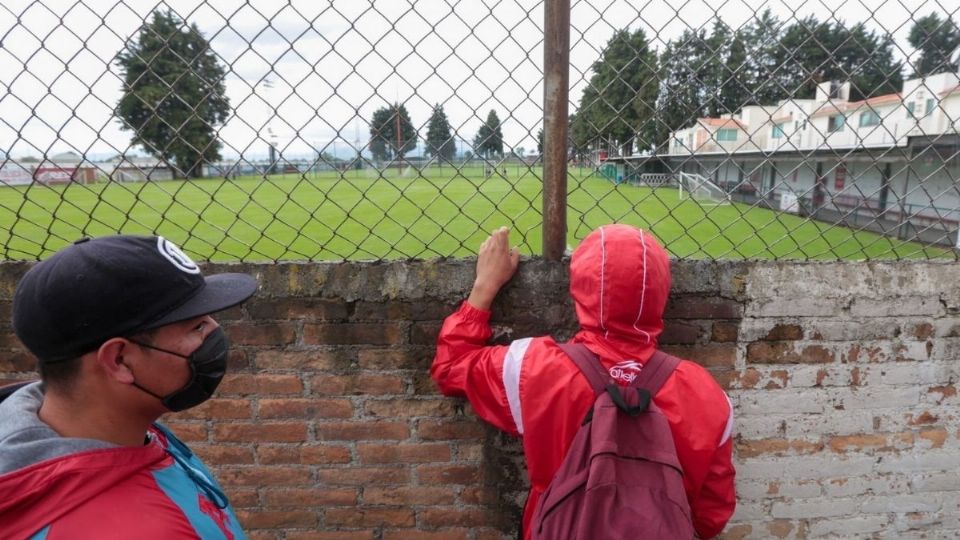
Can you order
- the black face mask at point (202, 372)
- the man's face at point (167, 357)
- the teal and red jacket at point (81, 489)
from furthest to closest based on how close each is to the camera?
the black face mask at point (202, 372), the man's face at point (167, 357), the teal and red jacket at point (81, 489)

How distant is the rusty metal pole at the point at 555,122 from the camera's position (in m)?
1.86

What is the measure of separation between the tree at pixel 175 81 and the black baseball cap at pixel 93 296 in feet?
2.71

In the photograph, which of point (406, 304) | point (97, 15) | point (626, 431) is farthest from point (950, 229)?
point (97, 15)

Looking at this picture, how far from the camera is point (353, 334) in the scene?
6.89 feet

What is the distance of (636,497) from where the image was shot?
1.41 meters

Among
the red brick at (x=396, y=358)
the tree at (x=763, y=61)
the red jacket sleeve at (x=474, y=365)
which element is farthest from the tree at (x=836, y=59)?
the red brick at (x=396, y=358)

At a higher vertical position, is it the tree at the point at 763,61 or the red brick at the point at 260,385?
the tree at the point at 763,61

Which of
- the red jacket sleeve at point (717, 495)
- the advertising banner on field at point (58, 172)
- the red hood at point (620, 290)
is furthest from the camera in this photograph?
the advertising banner on field at point (58, 172)

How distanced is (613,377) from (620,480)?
30 cm

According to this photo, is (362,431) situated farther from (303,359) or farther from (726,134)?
(726,134)

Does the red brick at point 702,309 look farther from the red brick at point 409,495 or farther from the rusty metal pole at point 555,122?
the red brick at point 409,495

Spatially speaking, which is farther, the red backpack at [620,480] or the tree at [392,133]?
the tree at [392,133]

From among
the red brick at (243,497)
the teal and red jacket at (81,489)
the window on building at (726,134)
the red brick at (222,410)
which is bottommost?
the red brick at (243,497)

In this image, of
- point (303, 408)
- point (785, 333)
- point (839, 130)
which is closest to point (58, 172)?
point (303, 408)
